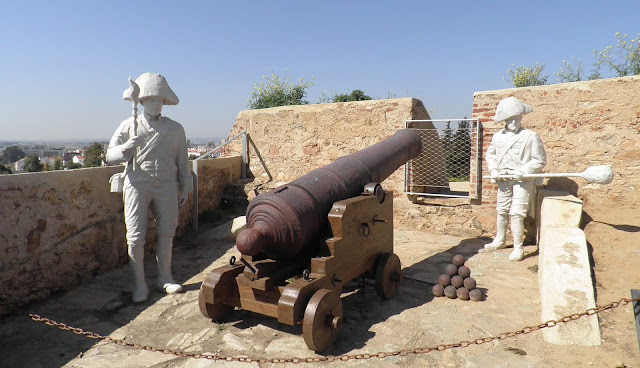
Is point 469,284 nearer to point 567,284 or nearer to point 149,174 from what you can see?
point 567,284

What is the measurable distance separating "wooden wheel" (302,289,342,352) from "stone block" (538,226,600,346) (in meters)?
1.48

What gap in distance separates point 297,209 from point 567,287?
2.18m

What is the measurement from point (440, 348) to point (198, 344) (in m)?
1.69

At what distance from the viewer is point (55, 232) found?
13.7 feet

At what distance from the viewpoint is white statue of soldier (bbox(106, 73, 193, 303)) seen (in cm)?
396

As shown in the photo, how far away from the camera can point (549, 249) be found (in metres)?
3.86

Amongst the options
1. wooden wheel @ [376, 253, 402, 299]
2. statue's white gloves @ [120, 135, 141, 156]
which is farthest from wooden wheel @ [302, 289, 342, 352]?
statue's white gloves @ [120, 135, 141, 156]

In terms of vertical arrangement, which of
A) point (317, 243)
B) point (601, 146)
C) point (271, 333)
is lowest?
point (271, 333)

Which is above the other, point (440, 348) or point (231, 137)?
point (231, 137)

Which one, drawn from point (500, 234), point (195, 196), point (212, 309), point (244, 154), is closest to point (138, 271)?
point (212, 309)

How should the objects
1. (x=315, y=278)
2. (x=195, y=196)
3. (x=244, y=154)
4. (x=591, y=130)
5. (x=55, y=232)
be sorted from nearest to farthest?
1. (x=315, y=278)
2. (x=55, y=232)
3. (x=591, y=130)
4. (x=195, y=196)
5. (x=244, y=154)

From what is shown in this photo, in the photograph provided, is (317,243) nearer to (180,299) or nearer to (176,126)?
(180,299)

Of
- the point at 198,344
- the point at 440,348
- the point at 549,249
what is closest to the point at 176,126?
the point at 198,344

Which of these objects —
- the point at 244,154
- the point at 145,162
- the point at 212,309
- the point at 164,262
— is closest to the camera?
the point at 212,309
